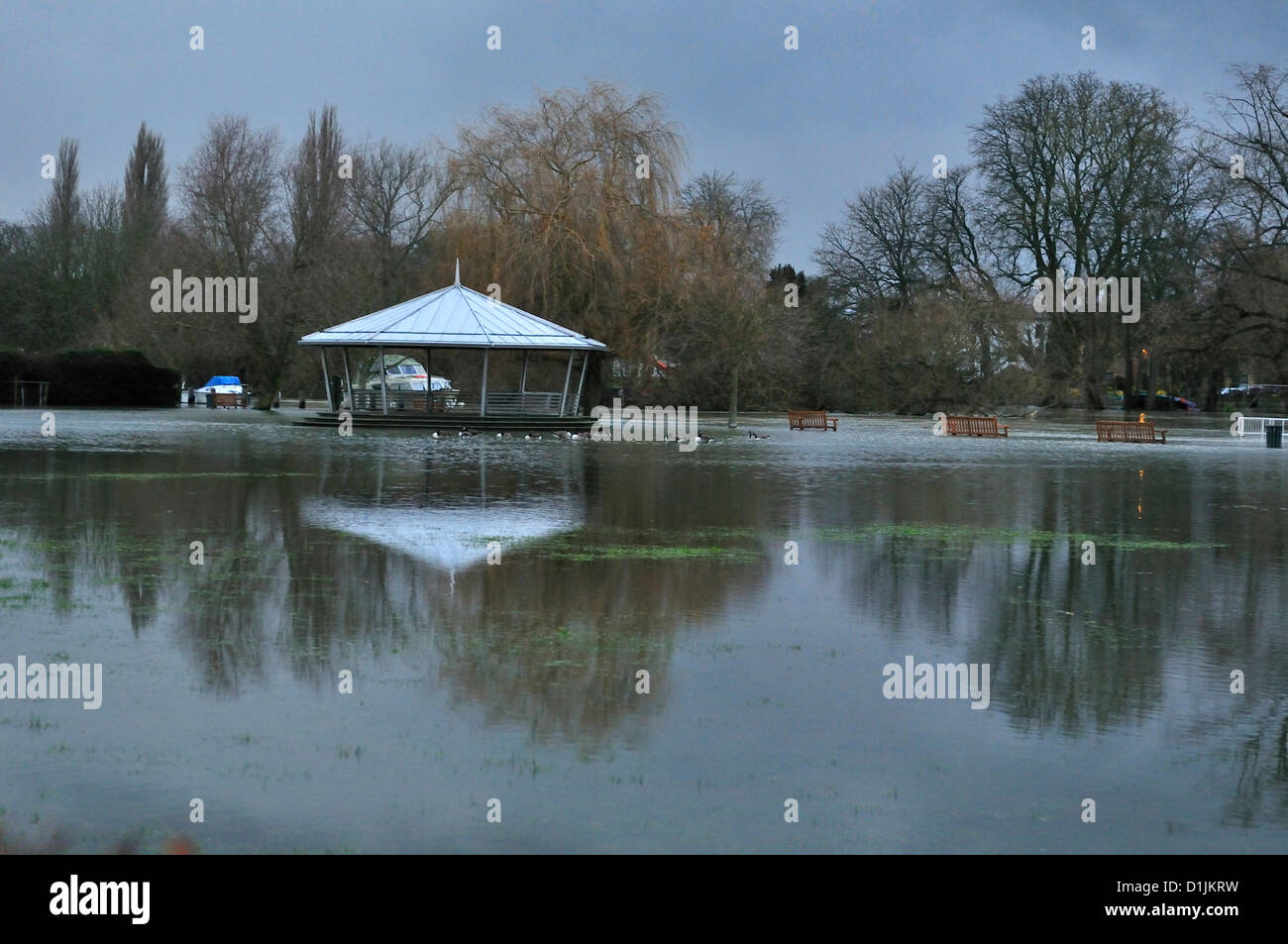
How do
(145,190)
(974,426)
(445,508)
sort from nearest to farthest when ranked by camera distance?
1. (445,508)
2. (974,426)
3. (145,190)

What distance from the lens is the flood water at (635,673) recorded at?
597 centimetres

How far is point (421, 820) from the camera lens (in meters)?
5.83

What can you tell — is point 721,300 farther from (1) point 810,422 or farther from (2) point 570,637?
(2) point 570,637

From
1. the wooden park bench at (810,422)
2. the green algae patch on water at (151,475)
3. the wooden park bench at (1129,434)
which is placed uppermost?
the wooden park bench at (810,422)

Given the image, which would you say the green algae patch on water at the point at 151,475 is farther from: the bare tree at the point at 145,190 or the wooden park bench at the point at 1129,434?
the bare tree at the point at 145,190

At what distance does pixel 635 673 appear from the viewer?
873 cm

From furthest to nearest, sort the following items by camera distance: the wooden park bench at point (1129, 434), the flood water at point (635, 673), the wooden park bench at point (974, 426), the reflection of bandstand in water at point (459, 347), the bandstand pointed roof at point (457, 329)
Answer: the wooden park bench at point (974, 426) < the wooden park bench at point (1129, 434) < the reflection of bandstand in water at point (459, 347) < the bandstand pointed roof at point (457, 329) < the flood water at point (635, 673)

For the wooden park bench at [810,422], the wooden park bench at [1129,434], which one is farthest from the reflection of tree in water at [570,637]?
the wooden park bench at [810,422]

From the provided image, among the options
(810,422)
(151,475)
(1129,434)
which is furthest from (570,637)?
(810,422)

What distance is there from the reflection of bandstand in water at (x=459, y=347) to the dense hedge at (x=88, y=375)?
17714mm

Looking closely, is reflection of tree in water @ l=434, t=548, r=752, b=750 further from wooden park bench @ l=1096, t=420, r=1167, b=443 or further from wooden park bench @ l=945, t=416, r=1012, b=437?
wooden park bench @ l=945, t=416, r=1012, b=437

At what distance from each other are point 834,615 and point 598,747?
441 centimetres

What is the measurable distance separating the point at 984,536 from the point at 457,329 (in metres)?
27.7
